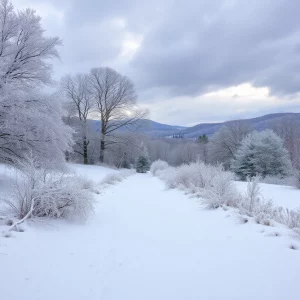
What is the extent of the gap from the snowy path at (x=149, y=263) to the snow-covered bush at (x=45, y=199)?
378 millimetres

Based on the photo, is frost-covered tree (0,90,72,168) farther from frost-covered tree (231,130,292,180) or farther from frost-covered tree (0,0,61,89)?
frost-covered tree (231,130,292,180)

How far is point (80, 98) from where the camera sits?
1257 inches

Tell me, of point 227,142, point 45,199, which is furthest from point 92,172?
point 227,142

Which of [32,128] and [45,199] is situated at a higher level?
[32,128]

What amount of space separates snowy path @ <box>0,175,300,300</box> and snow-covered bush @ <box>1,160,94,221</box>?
1.24 ft

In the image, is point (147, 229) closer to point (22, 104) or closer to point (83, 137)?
point (22, 104)

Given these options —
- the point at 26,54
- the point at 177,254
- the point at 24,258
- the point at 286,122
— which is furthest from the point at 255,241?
the point at 286,122

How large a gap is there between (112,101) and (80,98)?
4.15 meters

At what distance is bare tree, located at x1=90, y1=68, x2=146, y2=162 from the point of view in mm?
32156

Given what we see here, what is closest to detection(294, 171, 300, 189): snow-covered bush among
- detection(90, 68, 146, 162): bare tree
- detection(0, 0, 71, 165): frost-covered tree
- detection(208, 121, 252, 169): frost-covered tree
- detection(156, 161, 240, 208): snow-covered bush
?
detection(156, 161, 240, 208): snow-covered bush

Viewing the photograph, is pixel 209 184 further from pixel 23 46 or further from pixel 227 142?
pixel 227 142

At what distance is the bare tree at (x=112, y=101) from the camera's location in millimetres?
32156

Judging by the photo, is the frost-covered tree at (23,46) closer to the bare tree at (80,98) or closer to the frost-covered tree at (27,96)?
the frost-covered tree at (27,96)

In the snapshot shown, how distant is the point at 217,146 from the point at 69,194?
40693 mm
